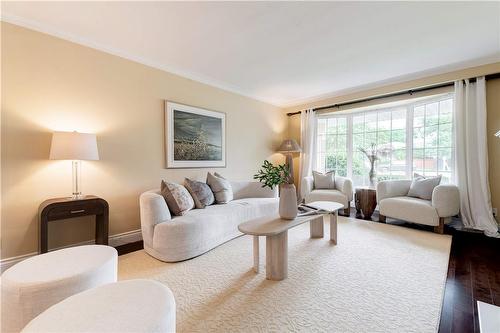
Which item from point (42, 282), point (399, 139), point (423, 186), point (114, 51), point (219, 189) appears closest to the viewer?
point (42, 282)

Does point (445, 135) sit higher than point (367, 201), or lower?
higher

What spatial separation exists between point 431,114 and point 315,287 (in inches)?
152

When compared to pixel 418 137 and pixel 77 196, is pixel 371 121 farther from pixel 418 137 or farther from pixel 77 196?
pixel 77 196

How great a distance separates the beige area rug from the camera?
1434mm

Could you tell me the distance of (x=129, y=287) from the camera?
1043 millimetres

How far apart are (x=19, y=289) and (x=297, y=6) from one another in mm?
2822

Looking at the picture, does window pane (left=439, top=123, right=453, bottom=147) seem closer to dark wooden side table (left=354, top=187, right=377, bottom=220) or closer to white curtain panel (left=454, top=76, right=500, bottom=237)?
white curtain panel (left=454, top=76, right=500, bottom=237)

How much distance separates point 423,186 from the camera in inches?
141

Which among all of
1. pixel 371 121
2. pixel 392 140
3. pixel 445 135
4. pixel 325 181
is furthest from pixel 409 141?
pixel 325 181

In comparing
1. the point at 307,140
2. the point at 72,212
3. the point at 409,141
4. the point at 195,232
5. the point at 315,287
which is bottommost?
the point at 315,287

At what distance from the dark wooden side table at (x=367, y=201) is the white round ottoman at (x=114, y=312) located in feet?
12.7

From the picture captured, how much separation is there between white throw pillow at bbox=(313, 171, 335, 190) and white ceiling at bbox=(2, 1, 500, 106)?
6.54ft

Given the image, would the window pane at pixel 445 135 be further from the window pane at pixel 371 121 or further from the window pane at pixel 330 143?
the window pane at pixel 330 143

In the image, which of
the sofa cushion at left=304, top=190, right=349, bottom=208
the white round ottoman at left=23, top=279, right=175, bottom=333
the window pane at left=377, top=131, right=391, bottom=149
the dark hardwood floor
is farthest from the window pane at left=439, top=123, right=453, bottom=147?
the white round ottoman at left=23, top=279, right=175, bottom=333
